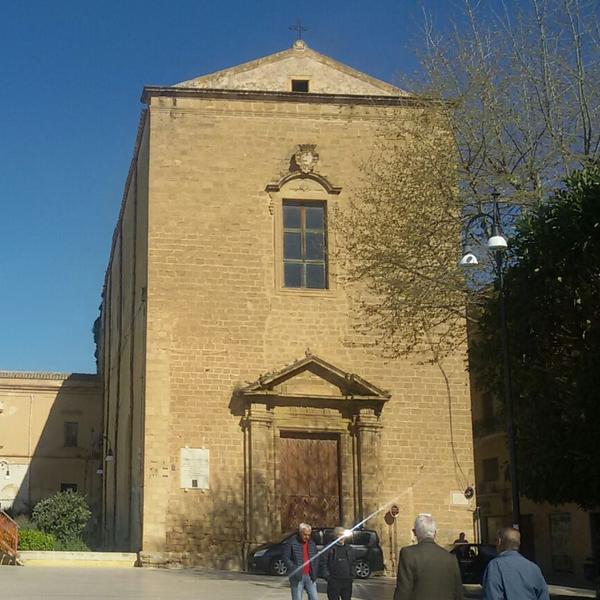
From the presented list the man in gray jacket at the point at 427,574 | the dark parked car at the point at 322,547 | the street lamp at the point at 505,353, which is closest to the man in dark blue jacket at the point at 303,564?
the street lamp at the point at 505,353

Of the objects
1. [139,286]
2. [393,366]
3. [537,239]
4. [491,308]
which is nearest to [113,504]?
[139,286]

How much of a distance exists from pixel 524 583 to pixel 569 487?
8904 mm

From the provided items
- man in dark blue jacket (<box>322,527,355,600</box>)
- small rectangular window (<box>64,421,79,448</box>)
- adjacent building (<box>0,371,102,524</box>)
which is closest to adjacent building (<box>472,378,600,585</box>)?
man in dark blue jacket (<box>322,527,355,600</box>)

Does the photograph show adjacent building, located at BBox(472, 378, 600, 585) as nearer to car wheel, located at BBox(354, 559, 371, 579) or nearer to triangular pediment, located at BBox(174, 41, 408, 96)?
car wheel, located at BBox(354, 559, 371, 579)

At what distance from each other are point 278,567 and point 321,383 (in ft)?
14.2

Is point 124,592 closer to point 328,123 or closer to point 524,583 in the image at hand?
point 524,583

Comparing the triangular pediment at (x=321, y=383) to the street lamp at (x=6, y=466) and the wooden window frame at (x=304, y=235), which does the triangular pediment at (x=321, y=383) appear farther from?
the street lamp at (x=6, y=466)

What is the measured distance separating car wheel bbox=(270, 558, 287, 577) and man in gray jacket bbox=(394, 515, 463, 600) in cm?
1381

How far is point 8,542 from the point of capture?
813 inches

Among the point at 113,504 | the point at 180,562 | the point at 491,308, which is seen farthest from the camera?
the point at 113,504

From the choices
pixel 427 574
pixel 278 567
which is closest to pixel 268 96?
pixel 278 567

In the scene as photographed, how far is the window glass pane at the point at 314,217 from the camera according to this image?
23.0 meters

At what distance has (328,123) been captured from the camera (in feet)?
76.8

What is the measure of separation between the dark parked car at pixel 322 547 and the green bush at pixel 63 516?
19.1 ft
